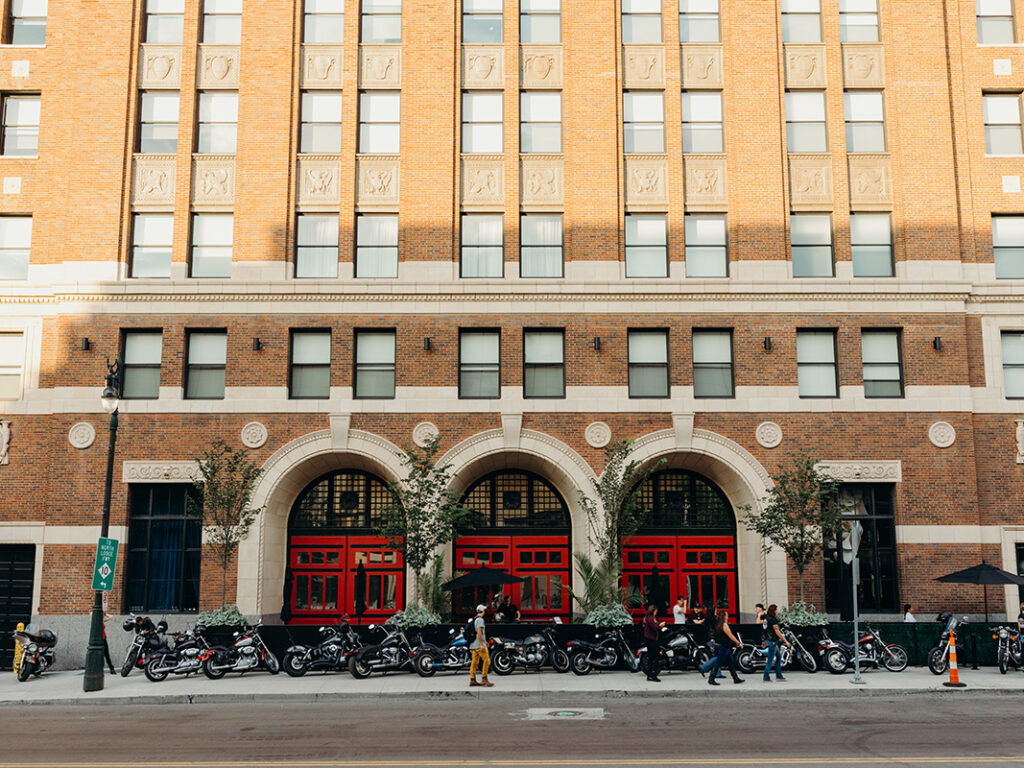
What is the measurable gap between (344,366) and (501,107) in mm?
9494

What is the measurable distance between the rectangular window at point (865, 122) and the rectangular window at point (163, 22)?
21.1m

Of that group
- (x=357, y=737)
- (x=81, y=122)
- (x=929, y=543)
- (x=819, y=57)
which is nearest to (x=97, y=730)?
(x=357, y=737)

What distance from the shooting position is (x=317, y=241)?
26938mm

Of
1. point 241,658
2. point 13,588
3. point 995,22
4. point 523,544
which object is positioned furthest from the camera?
point 995,22

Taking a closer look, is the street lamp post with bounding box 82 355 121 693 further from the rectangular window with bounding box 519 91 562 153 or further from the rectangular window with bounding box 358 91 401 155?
the rectangular window with bounding box 519 91 562 153

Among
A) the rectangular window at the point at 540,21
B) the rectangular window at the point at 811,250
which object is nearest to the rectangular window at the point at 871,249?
the rectangular window at the point at 811,250

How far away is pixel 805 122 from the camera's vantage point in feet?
90.3

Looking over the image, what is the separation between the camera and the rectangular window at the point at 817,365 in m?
26.2

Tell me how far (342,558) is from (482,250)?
33.8ft

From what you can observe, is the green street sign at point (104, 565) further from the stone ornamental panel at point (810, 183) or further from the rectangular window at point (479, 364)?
the stone ornamental panel at point (810, 183)

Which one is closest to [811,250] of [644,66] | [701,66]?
[701,66]

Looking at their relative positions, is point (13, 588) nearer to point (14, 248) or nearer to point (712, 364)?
point (14, 248)

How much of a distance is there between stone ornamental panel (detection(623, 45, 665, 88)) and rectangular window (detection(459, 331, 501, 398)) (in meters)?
9.13

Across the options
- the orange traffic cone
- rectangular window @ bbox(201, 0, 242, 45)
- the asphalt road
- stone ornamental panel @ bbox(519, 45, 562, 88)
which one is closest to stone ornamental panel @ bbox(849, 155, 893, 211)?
stone ornamental panel @ bbox(519, 45, 562, 88)
